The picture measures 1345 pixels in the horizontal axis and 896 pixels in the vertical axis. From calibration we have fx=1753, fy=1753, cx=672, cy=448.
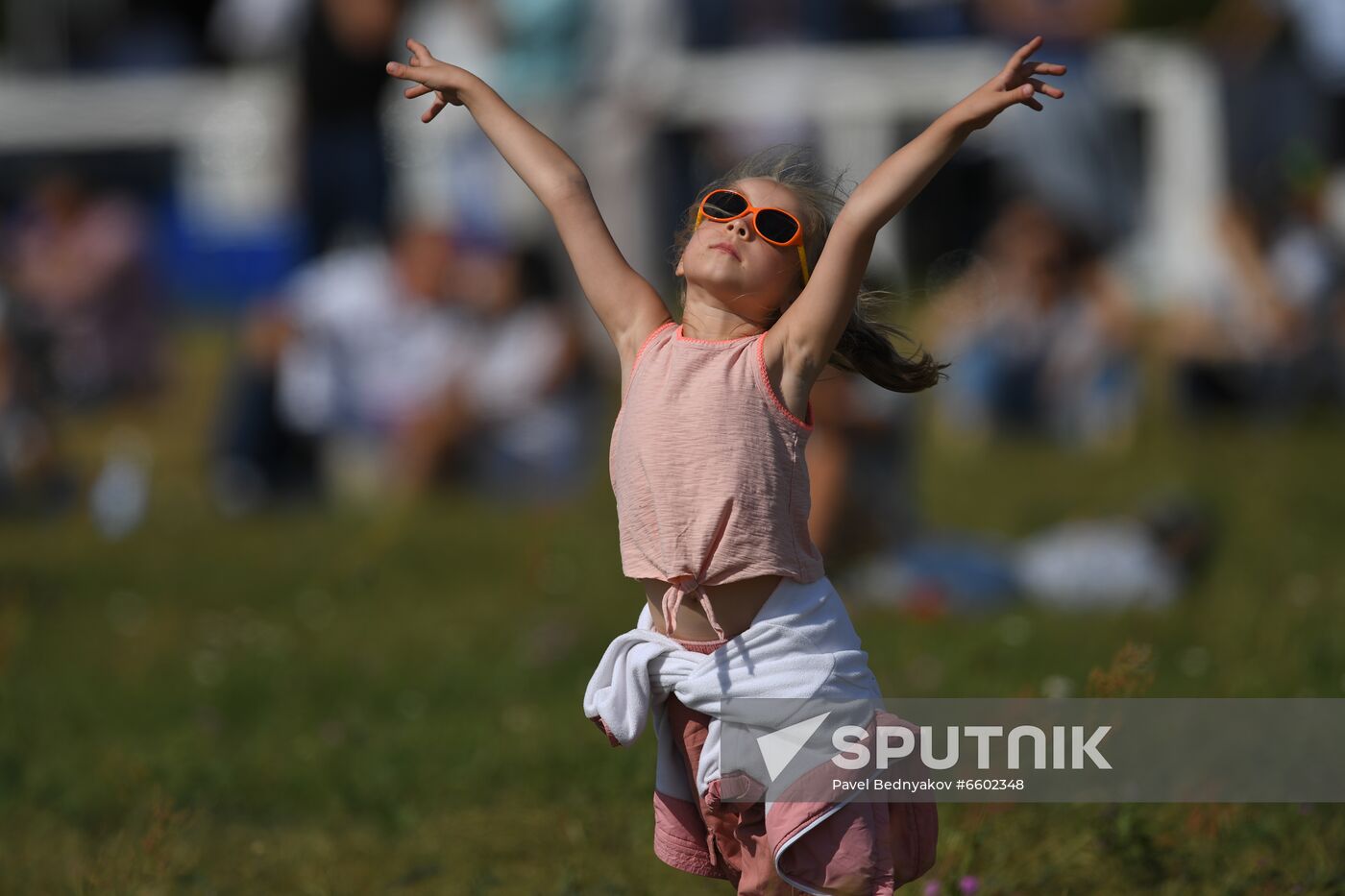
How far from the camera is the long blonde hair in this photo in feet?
9.16

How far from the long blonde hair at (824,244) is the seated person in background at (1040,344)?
727cm

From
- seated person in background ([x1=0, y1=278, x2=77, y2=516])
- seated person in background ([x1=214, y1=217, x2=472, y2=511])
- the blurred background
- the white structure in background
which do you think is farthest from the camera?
the white structure in background

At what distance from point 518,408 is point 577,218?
21.0 ft

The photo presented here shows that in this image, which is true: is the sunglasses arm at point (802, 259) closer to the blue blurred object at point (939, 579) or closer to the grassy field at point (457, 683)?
the grassy field at point (457, 683)

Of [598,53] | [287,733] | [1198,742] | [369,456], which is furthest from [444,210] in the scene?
[1198,742]

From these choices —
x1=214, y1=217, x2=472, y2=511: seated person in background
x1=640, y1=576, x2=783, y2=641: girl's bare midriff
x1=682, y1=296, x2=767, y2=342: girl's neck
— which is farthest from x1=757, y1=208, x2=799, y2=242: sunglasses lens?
x1=214, y1=217, x2=472, y2=511: seated person in background

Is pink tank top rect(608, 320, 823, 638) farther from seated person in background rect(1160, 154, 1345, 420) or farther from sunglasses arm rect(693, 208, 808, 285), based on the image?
seated person in background rect(1160, 154, 1345, 420)

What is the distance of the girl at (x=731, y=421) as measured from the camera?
2600 millimetres

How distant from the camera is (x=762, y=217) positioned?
106 inches

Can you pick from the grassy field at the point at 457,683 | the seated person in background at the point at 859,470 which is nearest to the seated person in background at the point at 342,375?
the grassy field at the point at 457,683

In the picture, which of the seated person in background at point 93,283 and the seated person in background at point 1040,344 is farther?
the seated person in background at point 93,283

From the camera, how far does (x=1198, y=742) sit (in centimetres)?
392

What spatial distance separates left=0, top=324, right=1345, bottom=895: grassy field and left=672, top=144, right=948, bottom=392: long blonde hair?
799mm

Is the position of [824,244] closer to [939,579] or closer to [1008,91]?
[1008,91]
